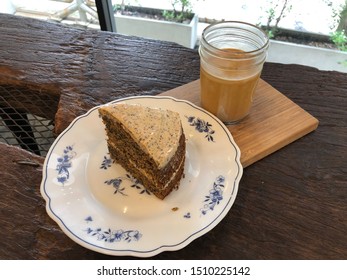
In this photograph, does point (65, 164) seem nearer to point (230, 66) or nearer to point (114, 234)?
point (114, 234)

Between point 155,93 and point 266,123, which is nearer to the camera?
point 266,123

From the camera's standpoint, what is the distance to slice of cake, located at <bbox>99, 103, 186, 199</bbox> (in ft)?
2.76

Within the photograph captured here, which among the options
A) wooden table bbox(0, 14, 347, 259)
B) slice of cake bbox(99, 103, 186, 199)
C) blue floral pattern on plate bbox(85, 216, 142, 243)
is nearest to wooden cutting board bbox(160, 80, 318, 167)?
wooden table bbox(0, 14, 347, 259)

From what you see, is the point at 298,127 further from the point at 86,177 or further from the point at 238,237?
the point at 86,177

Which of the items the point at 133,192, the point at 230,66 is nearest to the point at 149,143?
the point at 133,192

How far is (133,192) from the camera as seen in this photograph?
35.5 inches

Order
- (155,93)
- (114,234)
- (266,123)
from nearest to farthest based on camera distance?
(114,234) → (266,123) → (155,93)

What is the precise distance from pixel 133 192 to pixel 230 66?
1.42 feet

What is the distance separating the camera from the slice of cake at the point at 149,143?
841mm

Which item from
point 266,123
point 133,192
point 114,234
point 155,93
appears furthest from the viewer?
point 155,93

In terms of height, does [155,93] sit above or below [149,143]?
below

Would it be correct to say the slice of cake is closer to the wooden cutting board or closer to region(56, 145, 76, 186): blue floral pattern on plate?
region(56, 145, 76, 186): blue floral pattern on plate
